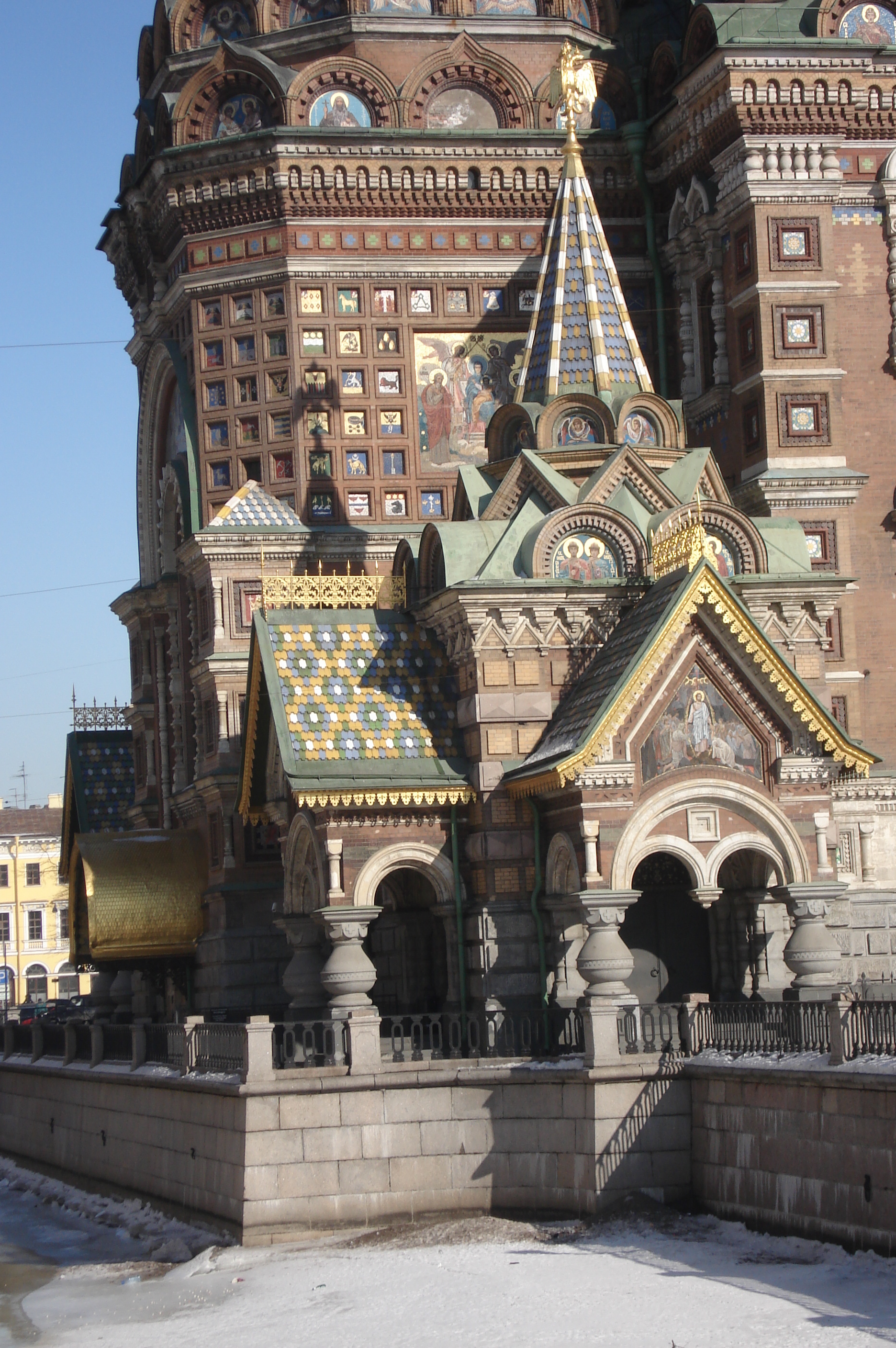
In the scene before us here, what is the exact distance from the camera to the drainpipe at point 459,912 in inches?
1084

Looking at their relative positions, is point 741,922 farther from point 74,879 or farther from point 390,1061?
point 74,879

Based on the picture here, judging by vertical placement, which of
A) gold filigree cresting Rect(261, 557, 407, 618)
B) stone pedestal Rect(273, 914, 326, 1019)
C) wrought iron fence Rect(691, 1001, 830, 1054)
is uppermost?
gold filigree cresting Rect(261, 557, 407, 618)

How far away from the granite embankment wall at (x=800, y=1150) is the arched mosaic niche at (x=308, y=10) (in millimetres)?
21549

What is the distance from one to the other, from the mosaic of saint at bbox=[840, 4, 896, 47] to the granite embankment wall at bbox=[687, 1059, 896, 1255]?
1849cm

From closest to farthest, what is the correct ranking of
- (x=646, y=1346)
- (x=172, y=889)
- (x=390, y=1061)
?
1. (x=646, y=1346)
2. (x=390, y=1061)
3. (x=172, y=889)

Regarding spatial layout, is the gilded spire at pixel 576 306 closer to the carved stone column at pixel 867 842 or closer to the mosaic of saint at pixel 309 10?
the mosaic of saint at pixel 309 10

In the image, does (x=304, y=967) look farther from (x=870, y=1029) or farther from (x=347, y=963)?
(x=870, y=1029)

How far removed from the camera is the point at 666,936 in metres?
28.4

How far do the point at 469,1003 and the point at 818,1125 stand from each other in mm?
7113

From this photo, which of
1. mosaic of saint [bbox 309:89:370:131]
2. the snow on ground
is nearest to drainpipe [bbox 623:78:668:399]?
mosaic of saint [bbox 309:89:370:131]

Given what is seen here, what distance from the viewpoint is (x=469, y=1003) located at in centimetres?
2748

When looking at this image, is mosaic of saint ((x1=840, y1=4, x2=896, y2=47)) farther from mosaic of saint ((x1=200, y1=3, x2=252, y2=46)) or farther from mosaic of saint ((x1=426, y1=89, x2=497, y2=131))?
mosaic of saint ((x1=200, y1=3, x2=252, y2=46))

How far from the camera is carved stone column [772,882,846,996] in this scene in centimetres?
2567

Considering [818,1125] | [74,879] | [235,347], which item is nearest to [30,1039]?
[74,879]
